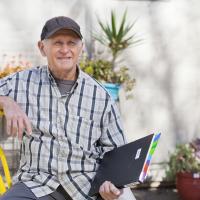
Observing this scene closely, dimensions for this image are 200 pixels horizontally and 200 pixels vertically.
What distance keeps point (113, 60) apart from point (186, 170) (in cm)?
115

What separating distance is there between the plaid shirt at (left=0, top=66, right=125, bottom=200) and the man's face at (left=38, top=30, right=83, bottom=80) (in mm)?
91

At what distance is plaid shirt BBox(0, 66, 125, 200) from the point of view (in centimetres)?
228

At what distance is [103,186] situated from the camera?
209cm

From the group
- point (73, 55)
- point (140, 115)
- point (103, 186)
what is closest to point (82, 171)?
point (103, 186)

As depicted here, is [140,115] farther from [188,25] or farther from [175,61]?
[188,25]

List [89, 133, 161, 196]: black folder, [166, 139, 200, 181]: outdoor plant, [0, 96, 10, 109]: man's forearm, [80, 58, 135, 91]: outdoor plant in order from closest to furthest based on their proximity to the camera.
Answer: [89, 133, 161, 196]: black folder → [0, 96, 10, 109]: man's forearm → [80, 58, 135, 91]: outdoor plant → [166, 139, 200, 181]: outdoor plant

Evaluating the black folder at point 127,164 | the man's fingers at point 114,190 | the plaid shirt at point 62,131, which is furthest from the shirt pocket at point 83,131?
the man's fingers at point 114,190

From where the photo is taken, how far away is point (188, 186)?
3.86m

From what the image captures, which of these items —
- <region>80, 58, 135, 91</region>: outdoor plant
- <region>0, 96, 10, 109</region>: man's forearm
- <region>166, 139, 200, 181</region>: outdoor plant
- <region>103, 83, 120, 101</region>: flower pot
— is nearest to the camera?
<region>0, 96, 10, 109</region>: man's forearm

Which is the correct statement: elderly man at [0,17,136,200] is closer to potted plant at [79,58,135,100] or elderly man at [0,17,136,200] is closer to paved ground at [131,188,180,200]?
potted plant at [79,58,135,100]

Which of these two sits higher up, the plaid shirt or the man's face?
the man's face

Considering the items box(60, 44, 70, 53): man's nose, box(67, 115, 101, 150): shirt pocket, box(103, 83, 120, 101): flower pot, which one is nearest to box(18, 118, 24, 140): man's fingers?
box(67, 115, 101, 150): shirt pocket

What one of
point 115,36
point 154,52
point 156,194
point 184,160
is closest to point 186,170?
point 184,160

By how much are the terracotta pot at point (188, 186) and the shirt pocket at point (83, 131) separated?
174cm
